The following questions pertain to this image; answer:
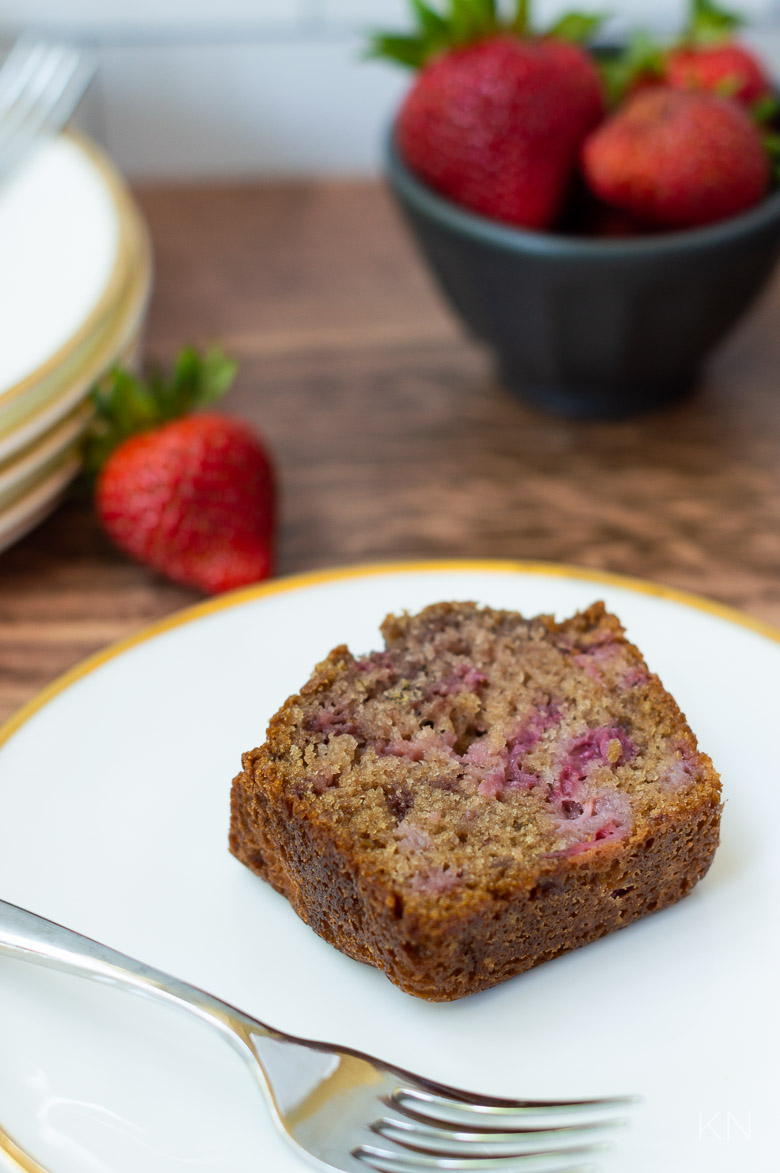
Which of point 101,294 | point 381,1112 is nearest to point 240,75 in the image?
point 101,294

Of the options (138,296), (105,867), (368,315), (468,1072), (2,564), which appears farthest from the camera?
(368,315)

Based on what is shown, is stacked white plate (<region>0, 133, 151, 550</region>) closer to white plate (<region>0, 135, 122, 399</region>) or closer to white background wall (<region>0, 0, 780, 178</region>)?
white plate (<region>0, 135, 122, 399</region>)

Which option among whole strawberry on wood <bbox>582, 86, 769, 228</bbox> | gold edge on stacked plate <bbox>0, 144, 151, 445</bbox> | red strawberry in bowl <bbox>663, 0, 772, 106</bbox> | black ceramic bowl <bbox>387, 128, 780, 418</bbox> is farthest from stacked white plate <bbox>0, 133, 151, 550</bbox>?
red strawberry in bowl <bbox>663, 0, 772, 106</bbox>

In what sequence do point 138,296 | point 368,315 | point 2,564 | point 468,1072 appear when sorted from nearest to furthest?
point 468,1072
point 2,564
point 138,296
point 368,315

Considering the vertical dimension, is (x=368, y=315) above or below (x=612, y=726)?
below

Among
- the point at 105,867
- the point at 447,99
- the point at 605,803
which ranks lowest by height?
the point at 105,867

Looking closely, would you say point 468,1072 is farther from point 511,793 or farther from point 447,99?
point 447,99

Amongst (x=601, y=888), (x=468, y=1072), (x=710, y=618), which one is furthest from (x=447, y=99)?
(x=468, y=1072)
